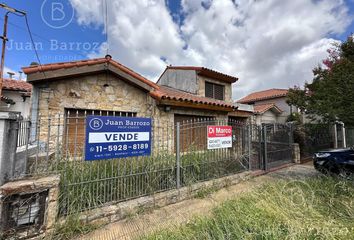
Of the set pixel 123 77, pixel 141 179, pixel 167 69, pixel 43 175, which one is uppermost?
pixel 167 69

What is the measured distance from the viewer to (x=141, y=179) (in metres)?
4.48

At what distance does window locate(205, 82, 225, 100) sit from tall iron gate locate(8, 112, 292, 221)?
5.20 m

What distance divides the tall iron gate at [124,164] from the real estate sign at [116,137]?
248mm

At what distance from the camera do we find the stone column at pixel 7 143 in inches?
113

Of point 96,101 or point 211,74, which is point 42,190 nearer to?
Answer: point 96,101

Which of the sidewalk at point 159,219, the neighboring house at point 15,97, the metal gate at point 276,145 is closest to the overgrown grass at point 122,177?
the sidewalk at point 159,219

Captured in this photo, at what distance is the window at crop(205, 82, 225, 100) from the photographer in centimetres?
1230

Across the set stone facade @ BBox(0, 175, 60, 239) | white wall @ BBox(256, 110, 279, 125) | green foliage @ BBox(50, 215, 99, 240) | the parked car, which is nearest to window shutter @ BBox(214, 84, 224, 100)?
white wall @ BBox(256, 110, 279, 125)

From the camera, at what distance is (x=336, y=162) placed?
258 inches

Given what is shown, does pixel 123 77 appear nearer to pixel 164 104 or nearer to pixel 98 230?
pixel 164 104

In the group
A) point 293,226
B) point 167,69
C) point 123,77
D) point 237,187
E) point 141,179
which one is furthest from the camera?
point 167,69

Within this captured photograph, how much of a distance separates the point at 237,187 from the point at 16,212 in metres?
5.30

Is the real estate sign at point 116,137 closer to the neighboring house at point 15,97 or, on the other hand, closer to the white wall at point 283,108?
the neighboring house at point 15,97

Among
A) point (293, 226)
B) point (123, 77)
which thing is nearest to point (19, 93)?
point (123, 77)
